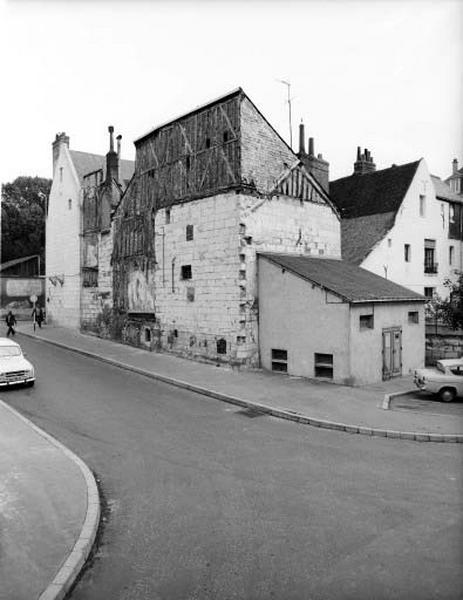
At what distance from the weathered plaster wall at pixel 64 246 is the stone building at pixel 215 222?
29.1ft

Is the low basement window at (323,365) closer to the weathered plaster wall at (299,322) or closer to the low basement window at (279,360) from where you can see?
the weathered plaster wall at (299,322)

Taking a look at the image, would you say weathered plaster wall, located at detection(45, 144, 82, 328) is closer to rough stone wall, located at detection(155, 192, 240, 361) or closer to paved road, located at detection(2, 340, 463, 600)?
rough stone wall, located at detection(155, 192, 240, 361)

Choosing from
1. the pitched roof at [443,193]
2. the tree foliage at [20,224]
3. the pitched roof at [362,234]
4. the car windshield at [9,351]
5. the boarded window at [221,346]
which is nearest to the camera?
the car windshield at [9,351]

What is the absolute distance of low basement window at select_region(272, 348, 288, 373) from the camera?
59.3ft

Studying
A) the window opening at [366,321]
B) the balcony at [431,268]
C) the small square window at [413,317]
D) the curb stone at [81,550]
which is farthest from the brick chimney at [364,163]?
the curb stone at [81,550]

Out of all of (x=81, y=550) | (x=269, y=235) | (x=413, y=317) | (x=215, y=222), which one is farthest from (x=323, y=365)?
(x=81, y=550)

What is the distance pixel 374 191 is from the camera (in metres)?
31.2

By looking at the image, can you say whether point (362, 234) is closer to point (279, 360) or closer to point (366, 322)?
point (366, 322)

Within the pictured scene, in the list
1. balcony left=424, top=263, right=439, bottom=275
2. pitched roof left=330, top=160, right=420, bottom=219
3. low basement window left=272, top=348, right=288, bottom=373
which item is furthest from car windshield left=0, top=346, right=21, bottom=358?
balcony left=424, top=263, right=439, bottom=275

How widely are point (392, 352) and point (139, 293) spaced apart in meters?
12.2

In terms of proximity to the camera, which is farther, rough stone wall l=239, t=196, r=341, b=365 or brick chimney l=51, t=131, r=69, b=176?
brick chimney l=51, t=131, r=69, b=176

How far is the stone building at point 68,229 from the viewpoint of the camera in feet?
101

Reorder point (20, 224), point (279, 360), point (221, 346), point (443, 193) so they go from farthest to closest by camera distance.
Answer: point (20, 224) → point (443, 193) → point (221, 346) → point (279, 360)

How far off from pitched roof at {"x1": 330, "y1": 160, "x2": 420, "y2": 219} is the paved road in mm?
21172
